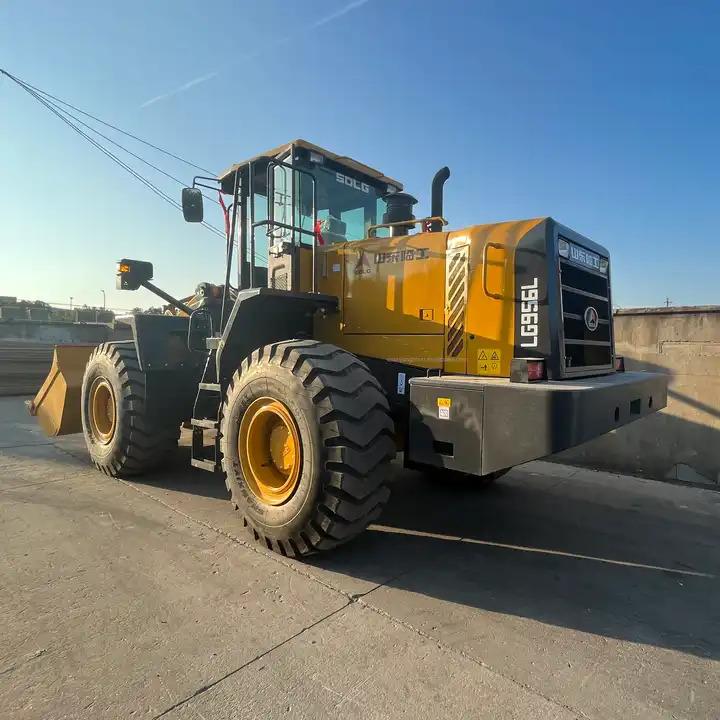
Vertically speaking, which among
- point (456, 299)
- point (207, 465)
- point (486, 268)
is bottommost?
point (207, 465)

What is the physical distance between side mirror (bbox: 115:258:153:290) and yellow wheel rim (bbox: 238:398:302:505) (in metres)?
2.53

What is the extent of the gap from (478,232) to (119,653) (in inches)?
132

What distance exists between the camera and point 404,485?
5477mm

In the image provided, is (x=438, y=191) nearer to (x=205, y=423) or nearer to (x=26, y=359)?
(x=205, y=423)

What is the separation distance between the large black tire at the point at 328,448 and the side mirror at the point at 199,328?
7.08ft

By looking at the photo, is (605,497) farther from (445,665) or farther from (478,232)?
(445,665)

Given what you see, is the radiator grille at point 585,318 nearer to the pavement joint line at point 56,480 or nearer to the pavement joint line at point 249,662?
the pavement joint line at point 249,662

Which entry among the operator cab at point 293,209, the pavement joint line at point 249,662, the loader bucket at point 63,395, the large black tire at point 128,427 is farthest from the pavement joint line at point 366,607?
the loader bucket at point 63,395

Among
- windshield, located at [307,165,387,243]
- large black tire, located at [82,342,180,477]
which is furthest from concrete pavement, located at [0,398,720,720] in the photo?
windshield, located at [307,165,387,243]

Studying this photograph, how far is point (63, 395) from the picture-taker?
6652mm

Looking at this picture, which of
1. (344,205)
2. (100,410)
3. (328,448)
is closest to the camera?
(328,448)

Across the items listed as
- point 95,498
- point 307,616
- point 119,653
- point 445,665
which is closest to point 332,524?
point 307,616

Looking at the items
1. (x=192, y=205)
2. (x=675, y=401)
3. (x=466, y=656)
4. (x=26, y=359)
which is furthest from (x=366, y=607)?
(x=26, y=359)

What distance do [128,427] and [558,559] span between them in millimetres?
4197
